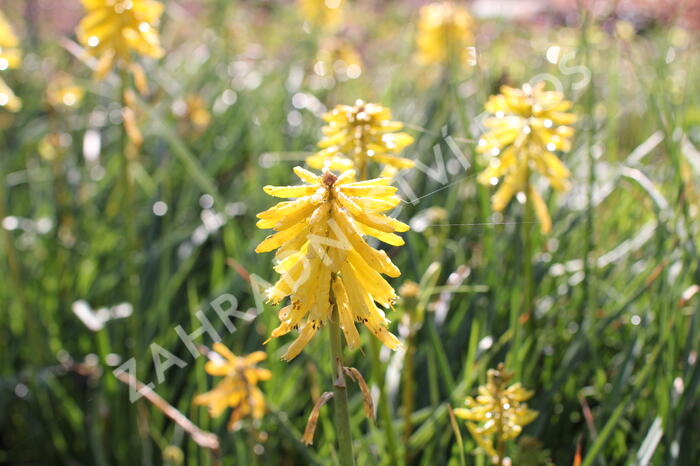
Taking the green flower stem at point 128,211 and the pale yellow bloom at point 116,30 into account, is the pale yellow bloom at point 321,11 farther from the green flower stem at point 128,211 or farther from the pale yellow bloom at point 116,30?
the green flower stem at point 128,211

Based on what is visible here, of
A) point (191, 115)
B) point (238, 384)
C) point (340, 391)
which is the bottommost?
point (238, 384)

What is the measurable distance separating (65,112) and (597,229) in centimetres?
351

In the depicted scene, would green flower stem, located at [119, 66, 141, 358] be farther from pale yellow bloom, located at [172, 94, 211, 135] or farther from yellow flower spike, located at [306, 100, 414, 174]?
pale yellow bloom, located at [172, 94, 211, 135]

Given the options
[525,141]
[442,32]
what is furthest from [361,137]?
[442,32]

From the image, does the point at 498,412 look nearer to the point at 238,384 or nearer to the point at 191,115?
the point at 238,384

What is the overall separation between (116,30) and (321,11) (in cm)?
317

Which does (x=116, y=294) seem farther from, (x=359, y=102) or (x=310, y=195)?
(x=310, y=195)

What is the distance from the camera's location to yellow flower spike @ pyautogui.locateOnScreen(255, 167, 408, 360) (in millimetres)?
1378

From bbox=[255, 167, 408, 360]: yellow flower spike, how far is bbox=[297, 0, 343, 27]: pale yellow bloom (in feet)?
14.0

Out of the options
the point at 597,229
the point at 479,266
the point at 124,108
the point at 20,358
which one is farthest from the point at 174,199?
the point at 597,229

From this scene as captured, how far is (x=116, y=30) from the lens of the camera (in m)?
2.76

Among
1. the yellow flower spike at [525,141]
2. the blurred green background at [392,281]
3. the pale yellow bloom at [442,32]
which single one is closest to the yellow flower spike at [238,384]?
the blurred green background at [392,281]

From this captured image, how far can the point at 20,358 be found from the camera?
352 cm

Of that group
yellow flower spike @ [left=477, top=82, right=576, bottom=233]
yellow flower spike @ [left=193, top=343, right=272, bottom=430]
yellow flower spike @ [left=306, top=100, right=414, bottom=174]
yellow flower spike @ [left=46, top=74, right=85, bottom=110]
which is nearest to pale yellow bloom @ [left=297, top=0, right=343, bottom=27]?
yellow flower spike @ [left=46, top=74, right=85, bottom=110]
